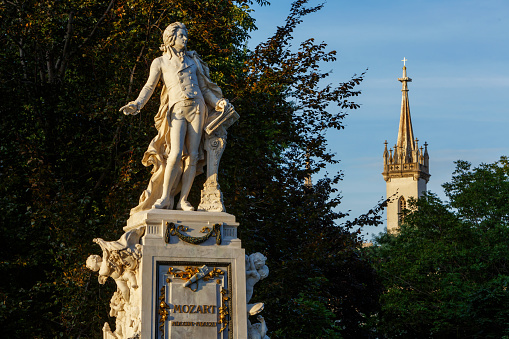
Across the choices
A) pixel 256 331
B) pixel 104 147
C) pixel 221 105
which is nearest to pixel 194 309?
pixel 256 331

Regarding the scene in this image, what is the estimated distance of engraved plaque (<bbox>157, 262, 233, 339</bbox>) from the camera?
10781 mm

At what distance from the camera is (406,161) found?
88188 mm

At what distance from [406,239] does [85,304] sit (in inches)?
1031

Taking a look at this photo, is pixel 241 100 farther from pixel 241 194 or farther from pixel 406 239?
pixel 406 239

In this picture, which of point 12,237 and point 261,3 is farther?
point 261,3

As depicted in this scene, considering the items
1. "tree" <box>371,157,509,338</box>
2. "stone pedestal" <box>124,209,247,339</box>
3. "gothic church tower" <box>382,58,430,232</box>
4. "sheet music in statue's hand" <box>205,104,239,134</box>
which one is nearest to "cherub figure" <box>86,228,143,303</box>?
"stone pedestal" <box>124,209,247,339</box>

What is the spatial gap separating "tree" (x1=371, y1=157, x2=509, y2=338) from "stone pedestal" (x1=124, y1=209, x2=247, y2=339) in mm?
20609

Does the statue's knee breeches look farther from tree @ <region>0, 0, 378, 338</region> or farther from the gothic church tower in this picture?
the gothic church tower

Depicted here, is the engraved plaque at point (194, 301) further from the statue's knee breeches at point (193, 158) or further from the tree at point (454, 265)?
the tree at point (454, 265)

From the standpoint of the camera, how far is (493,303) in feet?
102

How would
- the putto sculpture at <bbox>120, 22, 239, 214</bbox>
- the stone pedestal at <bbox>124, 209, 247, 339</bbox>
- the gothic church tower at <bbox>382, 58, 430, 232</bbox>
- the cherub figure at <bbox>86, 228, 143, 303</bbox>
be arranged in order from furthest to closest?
the gothic church tower at <bbox>382, 58, 430, 232</bbox>, the putto sculpture at <bbox>120, 22, 239, 214</bbox>, the cherub figure at <bbox>86, 228, 143, 303</bbox>, the stone pedestal at <bbox>124, 209, 247, 339</bbox>

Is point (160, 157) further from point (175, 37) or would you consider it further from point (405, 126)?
point (405, 126)

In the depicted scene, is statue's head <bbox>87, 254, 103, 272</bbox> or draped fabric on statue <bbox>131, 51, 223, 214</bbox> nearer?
statue's head <bbox>87, 254, 103, 272</bbox>

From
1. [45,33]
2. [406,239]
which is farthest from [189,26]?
[406,239]
